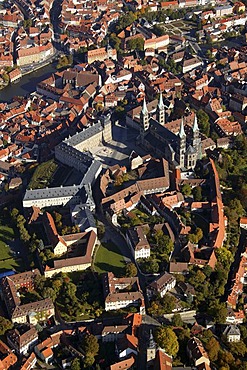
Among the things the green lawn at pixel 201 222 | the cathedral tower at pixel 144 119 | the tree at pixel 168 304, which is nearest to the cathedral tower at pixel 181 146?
the cathedral tower at pixel 144 119

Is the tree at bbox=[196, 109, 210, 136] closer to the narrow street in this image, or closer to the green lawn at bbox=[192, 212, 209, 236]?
the green lawn at bbox=[192, 212, 209, 236]

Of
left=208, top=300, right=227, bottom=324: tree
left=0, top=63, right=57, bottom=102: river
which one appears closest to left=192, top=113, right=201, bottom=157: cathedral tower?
left=208, top=300, right=227, bottom=324: tree

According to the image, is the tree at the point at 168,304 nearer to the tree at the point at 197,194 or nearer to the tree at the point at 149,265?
the tree at the point at 149,265

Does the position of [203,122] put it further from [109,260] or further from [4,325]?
[4,325]

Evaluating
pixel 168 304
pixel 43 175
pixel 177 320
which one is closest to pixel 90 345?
pixel 177 320

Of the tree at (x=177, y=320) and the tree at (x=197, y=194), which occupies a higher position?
the tree at (x=197, y=194)
